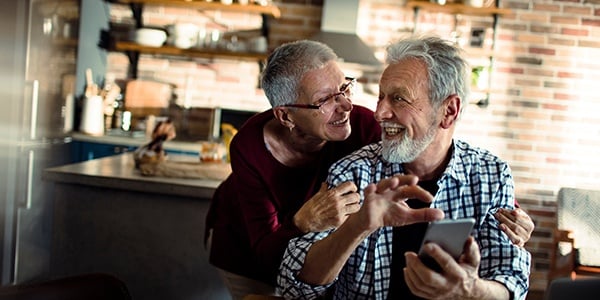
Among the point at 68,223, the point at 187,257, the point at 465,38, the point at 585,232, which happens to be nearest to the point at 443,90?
the point at 187,257

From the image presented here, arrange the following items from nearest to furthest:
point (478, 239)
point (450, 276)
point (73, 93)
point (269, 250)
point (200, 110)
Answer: point (450, 276) < point (478, 239) < point (269, 250) < point (73, 93) < point (200, 110)

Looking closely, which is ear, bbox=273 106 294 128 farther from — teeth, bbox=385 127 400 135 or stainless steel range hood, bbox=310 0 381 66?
stainless steel range hood, bbox=310 0 381 66

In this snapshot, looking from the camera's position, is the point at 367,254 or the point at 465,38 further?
the point at 465,38

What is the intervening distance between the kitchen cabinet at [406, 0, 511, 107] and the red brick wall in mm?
50

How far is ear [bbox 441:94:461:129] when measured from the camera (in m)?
1.97

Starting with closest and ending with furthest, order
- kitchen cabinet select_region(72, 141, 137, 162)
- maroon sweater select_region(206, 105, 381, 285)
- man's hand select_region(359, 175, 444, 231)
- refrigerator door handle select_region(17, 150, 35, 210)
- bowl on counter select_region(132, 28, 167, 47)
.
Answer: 1. man's hand select_region(359, 175, 444, 231)
2. maroon sweater select_region(206, 105, 381, 285)
3. refrigerator door handle select_region(17, 150, 35, 210)
4. kitchen cabinet select_region(72, 141, 137, 162)
5. bowl on counter select_region(132, 28, 167, 47)

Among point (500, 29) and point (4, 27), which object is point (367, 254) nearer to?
point (4, 27)

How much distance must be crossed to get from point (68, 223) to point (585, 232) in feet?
9.56

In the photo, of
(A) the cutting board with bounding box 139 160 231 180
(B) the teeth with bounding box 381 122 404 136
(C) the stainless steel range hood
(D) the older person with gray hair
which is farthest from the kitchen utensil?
(B) the teeth with bounding box 381 122 404 136

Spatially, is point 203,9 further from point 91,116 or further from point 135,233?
point 135,233

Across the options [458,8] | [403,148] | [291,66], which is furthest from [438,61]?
[458,8]

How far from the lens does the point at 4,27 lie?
4375mm

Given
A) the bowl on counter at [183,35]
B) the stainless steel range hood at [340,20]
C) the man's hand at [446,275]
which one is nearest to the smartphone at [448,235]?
the man's hand at [446,275]

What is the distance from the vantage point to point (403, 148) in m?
1.93
